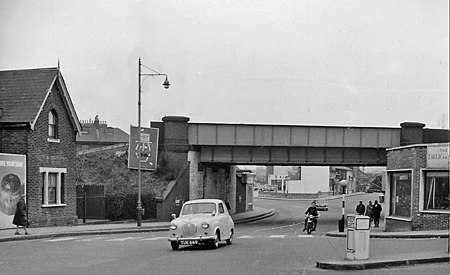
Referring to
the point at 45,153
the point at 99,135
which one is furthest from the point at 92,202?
the point at 99,135

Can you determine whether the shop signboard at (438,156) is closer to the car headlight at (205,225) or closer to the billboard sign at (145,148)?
the car headlight at (205,225)

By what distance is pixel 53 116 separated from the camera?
1436 inches

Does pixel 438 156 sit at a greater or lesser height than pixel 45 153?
greater

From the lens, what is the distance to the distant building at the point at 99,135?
298 ft

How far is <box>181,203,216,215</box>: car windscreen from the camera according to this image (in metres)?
22.0

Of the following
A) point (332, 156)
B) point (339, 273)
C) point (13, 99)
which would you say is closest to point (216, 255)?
point (339, 273)

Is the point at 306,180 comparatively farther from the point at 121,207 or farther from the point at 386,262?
the point at 386,262

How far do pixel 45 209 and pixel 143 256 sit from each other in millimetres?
17609

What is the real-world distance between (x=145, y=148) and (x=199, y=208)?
24578 mm

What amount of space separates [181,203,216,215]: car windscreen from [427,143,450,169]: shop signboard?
1431 cm

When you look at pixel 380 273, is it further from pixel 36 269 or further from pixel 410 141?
pixel 410 141

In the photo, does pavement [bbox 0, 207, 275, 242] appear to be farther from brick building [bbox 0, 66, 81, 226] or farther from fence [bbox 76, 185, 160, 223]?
brick building [bbox 0, 66, 81, 226]

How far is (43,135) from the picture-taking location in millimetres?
34719

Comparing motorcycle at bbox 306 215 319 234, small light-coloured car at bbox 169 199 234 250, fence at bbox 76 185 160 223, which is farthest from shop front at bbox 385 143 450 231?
fence at bbox 76 185 160 223
